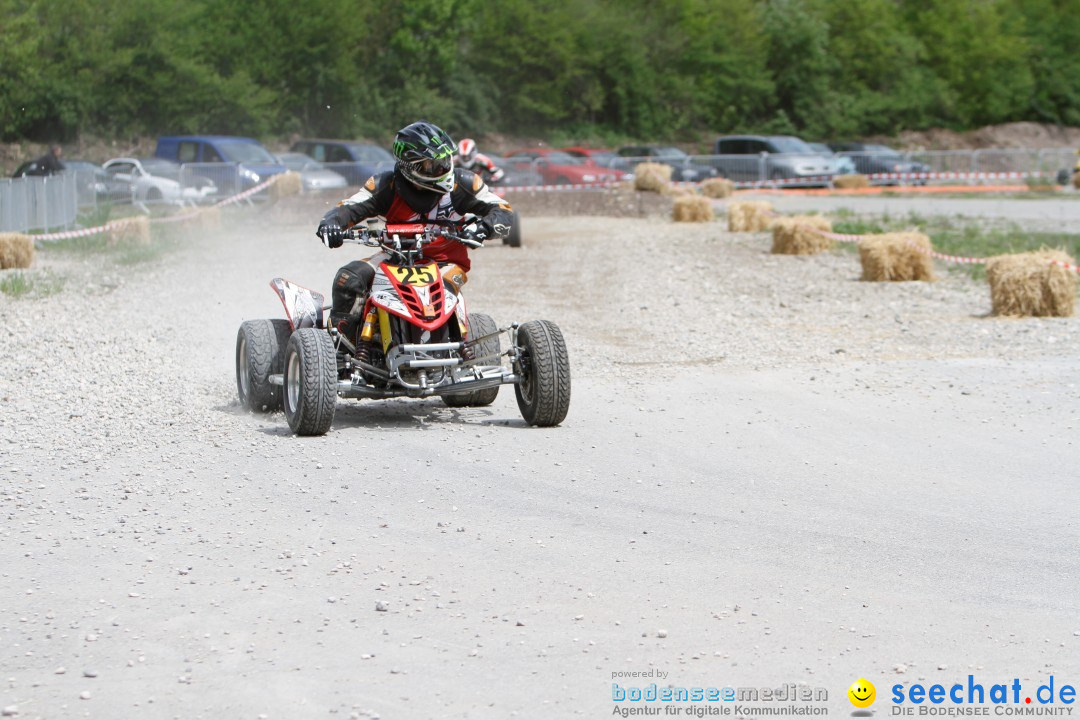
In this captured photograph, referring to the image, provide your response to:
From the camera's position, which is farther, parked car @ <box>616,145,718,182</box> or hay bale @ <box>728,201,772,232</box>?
parked car @ <box>616,145,718,182</box>

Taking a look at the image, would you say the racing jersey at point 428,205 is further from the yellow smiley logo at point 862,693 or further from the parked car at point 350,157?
the parked car at point 350,157

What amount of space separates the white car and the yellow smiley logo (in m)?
23.9

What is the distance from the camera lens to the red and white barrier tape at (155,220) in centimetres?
2052

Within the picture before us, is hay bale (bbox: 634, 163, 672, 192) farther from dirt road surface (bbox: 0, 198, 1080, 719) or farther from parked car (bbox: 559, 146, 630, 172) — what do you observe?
dirt road surface (bbox: 0, 198, 1080, 719)

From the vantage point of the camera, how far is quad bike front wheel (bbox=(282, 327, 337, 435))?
303 inches

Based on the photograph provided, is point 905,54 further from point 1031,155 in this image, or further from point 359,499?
point 359,499

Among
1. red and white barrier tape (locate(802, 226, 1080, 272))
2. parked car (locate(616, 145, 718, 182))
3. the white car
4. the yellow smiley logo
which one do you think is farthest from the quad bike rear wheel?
parked car (locate(616, 145, 718, 182))

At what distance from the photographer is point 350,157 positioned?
3525 centimetres

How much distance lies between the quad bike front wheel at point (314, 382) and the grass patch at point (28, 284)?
832 cm

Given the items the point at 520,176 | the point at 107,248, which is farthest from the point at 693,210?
the point at 107,248

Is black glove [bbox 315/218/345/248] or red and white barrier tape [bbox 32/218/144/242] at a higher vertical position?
black glove [bbox 315/218/345/248]

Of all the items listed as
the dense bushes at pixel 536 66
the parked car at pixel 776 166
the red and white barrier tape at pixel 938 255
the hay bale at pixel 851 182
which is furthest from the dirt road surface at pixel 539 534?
the dense bushes at pixel 536 66

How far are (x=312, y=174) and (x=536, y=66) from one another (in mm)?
26554

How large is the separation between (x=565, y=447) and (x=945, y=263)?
12.1 m
